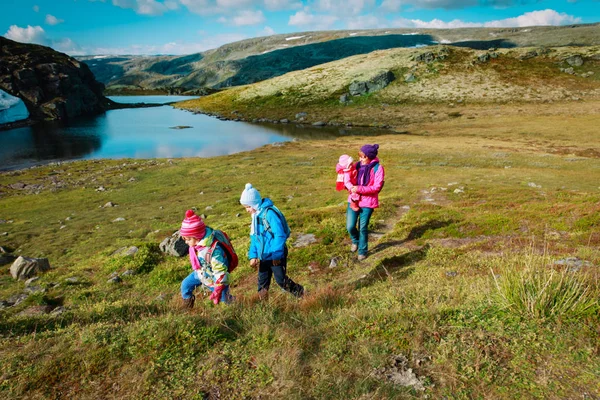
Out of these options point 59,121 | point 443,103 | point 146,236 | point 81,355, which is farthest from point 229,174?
point 59,121

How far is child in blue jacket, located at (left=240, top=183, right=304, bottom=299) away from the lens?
24.8 feet

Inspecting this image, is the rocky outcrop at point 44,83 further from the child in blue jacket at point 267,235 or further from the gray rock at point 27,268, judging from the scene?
the child in blue jacket at point 267,235

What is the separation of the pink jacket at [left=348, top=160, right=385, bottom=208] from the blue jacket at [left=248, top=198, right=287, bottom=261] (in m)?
3.89

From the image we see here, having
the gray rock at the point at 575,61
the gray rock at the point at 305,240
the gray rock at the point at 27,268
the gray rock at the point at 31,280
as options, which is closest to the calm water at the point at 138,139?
the gray rock at the point at 27,268

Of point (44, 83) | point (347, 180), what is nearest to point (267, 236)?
point (347, 180)

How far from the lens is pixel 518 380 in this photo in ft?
13.8

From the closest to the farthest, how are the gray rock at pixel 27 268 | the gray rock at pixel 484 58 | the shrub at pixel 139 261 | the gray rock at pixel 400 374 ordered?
the gray rock at pixel 400 374, the shrub at pixel 139 261, the gray rock at pixel 27 268, the gray rock at pixel 484 58

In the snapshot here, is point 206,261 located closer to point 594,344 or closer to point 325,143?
point 594,344

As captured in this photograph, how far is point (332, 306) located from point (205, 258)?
278cm

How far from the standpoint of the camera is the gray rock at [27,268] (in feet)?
42.1

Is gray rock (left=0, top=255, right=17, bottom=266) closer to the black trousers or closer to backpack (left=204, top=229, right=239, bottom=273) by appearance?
backpack (left=204, top=229, right=239, bottom=273)

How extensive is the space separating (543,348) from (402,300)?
8.04 ft

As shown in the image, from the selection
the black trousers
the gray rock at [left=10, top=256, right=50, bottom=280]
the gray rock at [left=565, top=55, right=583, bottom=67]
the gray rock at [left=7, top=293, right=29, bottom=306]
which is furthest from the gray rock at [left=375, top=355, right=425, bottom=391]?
the gray rock at [left=565, top=55, right=583, bottom=67]

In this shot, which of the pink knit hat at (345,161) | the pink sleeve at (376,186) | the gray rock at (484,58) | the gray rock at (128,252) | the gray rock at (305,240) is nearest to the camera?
the pink sleeve at (376,186)
